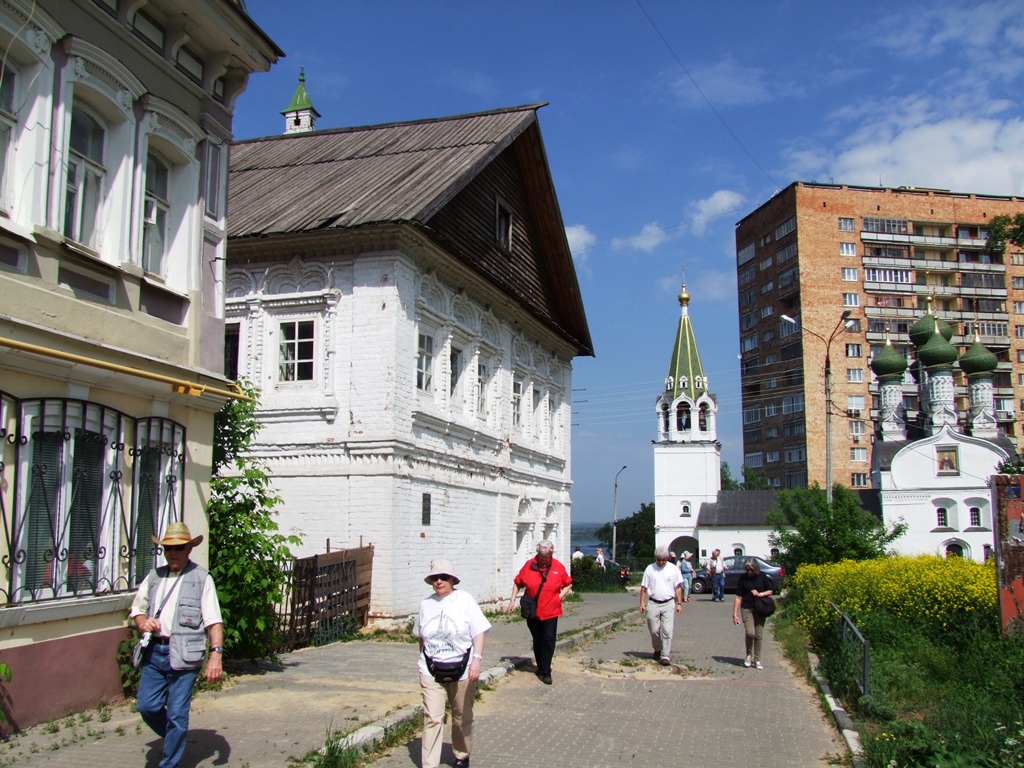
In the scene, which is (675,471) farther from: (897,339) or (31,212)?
(31,212)

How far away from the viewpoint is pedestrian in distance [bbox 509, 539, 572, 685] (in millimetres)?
11523

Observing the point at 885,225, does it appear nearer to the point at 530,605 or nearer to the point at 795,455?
the point at 795,455

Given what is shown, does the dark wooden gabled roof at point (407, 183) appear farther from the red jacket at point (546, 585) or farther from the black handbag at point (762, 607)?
the black handbag at point (762, 607)

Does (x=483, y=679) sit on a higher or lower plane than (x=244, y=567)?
lower

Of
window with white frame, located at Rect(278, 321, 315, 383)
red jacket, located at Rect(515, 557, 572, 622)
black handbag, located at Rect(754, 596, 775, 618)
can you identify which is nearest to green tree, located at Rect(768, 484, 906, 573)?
black handbag, located at Rect(754, 596, 775, 618)

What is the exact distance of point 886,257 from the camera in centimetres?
8525

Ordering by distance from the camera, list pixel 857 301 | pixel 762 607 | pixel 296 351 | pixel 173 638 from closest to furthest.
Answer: pixel 173 638, pixel 762 607, pixel 296 351, pixel 857 301

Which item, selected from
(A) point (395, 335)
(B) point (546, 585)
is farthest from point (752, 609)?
(A) point (395, 335)

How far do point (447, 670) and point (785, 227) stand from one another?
83.5 metres

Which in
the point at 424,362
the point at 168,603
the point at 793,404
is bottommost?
the point at 168,603

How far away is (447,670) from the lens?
7113 mm

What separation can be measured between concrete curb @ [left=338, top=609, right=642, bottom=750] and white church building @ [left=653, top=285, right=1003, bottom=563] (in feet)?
132

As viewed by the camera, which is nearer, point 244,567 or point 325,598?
point 244,567

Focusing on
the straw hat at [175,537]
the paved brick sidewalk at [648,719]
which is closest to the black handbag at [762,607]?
the paved brick sidewalk at [648,719]
